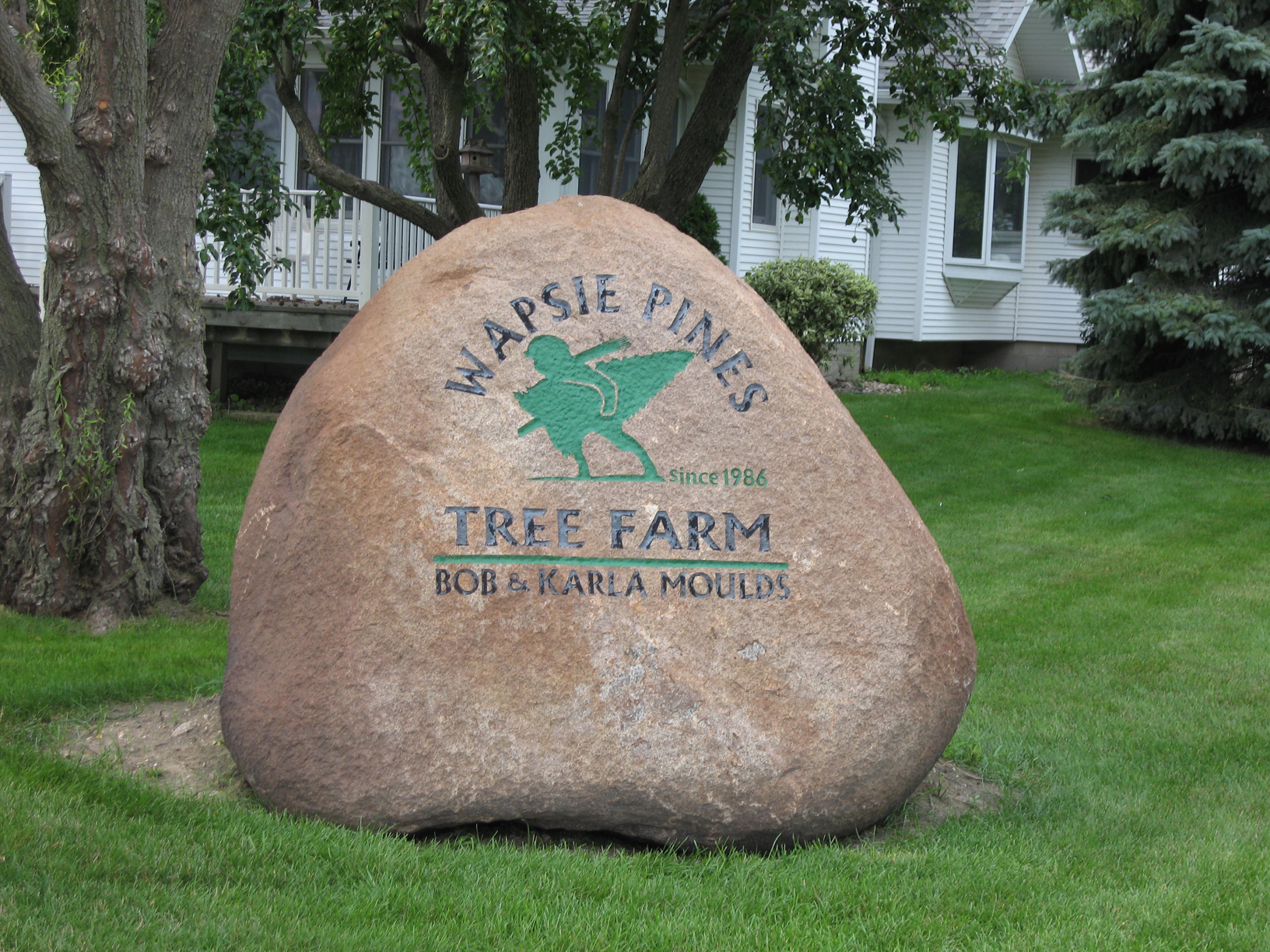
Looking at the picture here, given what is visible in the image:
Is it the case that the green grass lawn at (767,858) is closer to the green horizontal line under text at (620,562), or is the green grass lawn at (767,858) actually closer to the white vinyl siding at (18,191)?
the green horizontal line under text at (620,562)

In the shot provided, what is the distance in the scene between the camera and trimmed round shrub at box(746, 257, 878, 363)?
14938 millimetres

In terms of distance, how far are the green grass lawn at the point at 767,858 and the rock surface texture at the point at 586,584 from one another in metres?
0.21

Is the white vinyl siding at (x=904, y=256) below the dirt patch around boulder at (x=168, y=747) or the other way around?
→ the other way around

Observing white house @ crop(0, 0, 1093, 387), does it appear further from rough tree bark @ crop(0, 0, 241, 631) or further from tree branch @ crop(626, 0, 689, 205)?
rough tree bark @ crop(0, 0, 241, 631)

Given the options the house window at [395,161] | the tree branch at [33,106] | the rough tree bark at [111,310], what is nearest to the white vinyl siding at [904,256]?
the house window at [395,161]

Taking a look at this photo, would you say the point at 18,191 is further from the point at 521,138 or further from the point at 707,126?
the point at 707,126

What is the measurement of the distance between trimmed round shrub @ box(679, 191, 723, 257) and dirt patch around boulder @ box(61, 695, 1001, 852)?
1083 cm

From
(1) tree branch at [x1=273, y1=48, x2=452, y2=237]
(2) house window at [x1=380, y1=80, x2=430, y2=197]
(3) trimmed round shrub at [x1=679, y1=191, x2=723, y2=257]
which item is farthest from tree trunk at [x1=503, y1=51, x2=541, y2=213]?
(2) house window at [x1=380, y1=80, x2=430, y2=197]

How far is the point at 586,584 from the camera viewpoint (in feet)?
13.0

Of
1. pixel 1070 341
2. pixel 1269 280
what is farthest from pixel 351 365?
pixel 1070 341

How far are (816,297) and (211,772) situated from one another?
38.1 feet

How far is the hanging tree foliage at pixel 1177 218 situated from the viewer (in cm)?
1232

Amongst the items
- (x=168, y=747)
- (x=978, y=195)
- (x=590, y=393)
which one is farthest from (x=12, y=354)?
(x=978, y=195)

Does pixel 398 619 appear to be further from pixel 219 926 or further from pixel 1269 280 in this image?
pixel 1269 280
